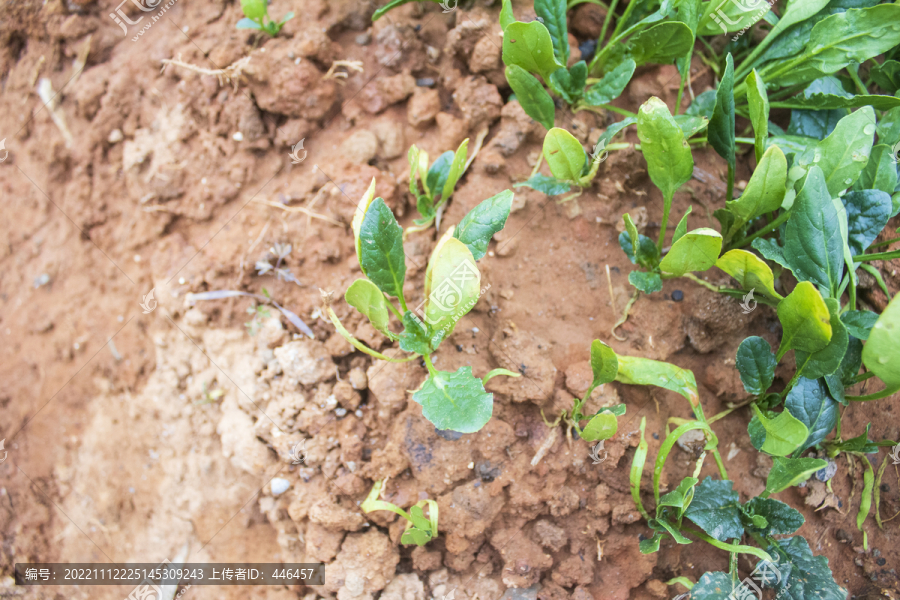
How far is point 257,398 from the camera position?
1.77 meters

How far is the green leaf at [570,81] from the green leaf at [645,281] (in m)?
0.59

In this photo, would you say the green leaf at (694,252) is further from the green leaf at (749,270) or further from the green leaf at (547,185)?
the green leaf at (547,185)

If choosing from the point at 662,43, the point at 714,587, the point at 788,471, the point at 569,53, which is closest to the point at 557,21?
the point at 569,53

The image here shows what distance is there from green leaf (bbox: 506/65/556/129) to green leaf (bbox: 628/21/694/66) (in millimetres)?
324

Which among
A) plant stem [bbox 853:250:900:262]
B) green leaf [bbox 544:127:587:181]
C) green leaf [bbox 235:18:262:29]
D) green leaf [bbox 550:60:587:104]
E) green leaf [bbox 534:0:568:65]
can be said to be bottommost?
plant stem [bbox 853:250:900:262]

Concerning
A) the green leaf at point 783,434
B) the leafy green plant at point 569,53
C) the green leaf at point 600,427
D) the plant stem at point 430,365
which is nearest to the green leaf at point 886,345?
the green leaf at point 783,434

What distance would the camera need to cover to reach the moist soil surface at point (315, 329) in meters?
1.57

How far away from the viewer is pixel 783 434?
4.46 feet

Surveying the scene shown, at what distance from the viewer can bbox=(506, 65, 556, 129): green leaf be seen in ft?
5.28

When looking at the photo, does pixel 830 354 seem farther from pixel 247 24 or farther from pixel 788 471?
pixel 247 24

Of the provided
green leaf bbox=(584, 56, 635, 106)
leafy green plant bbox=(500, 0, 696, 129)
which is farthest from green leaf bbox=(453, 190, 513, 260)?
green leaf bbox=(584, 56, 635, 106)

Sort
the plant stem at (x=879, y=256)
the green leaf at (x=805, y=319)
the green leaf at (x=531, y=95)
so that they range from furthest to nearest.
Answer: the green leaf at (x=531, y=95) → the plant stem at (x=879, y=256) → the green leaf at (x=805, y=319)

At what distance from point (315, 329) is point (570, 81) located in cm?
121

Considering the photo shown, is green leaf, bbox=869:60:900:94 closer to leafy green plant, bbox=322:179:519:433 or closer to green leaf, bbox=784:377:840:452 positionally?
green leaf, bbox=784:377:840:452
